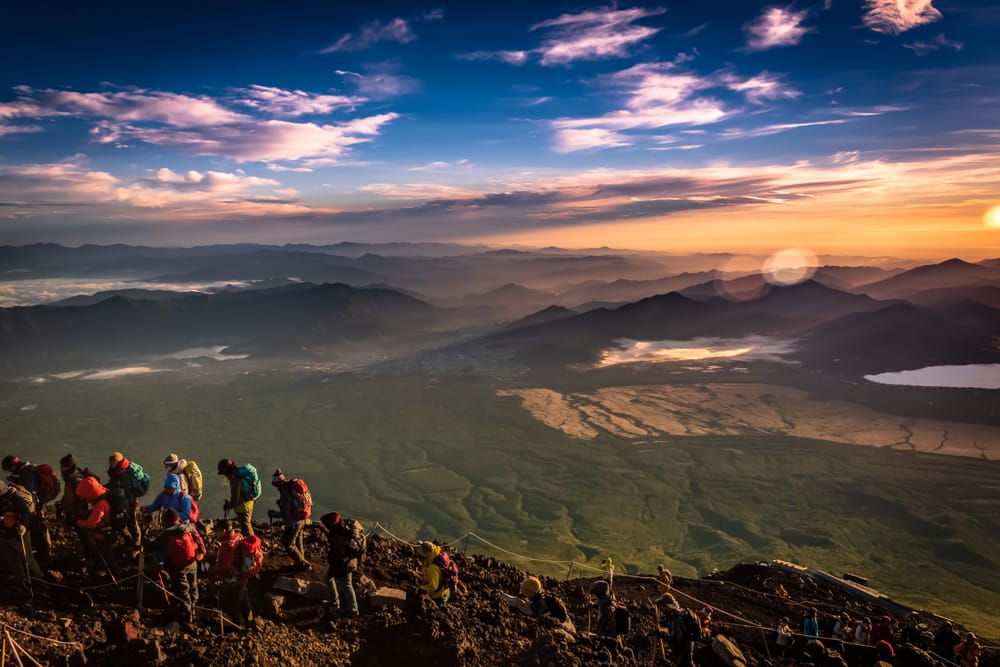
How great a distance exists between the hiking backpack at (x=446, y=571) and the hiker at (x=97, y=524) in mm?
6154

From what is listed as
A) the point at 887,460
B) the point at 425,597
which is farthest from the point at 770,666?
the point at 887,460

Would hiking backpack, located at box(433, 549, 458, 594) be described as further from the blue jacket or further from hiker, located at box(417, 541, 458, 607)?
the blue jacket

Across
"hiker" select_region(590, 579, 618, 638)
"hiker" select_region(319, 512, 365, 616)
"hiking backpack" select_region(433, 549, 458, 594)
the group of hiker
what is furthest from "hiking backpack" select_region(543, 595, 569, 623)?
"hiker" select_region(319, 512, 365, 616)

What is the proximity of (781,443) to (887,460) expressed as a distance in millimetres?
15415

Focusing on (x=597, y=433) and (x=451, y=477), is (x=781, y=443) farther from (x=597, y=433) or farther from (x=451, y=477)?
(x=451, y=477)

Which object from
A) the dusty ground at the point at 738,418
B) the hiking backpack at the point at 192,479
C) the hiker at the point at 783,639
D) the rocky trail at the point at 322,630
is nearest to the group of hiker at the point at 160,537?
the rocky trail at the point at 322,630

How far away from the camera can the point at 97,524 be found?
405 inches

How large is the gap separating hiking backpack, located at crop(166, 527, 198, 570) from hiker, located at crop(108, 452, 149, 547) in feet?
7.50

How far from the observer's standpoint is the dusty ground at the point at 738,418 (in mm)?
94000

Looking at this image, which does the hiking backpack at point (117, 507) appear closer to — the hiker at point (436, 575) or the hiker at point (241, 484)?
the hiker at point (241, 484)

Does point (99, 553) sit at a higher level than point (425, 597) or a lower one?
higher

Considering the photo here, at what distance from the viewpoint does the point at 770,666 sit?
12.2 metres

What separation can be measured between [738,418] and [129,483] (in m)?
115

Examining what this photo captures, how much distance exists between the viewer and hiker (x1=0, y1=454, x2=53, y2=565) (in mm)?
11047
